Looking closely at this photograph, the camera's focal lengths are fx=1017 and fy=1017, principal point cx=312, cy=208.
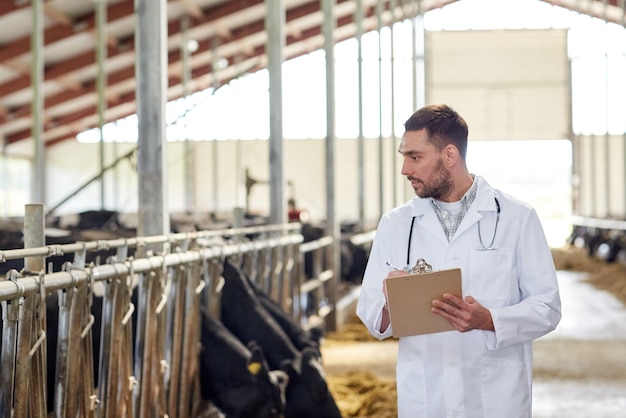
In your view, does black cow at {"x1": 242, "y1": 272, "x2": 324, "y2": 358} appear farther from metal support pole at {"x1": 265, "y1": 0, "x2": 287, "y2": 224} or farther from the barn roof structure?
the barn roof structure

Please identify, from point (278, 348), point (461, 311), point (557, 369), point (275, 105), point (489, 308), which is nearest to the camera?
point (461, 311)

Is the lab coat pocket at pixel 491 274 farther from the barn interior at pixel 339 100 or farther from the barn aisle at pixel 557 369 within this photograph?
the barn interior at pixel 339 100

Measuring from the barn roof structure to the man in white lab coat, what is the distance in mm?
15586

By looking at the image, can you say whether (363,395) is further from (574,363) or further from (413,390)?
(413,390)

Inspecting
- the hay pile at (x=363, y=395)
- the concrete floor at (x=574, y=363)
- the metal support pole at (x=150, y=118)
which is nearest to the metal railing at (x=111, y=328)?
the metal support pole at (x=150, y=118)

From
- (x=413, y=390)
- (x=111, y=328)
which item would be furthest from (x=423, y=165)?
(x=111, y=328)

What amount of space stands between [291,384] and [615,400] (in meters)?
3.02

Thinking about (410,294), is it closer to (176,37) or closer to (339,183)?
(176,37)

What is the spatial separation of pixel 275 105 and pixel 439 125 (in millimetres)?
6698

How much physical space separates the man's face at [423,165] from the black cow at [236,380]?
194cm

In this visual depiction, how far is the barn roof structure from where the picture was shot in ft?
67.7

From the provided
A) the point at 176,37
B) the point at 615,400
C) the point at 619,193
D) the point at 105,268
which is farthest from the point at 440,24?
the point at 105,268

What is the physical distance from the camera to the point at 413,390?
3205 millimetres

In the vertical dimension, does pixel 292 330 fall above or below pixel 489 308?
below
